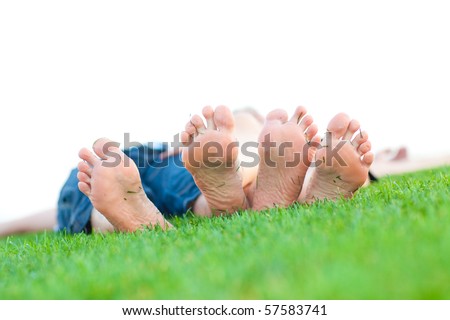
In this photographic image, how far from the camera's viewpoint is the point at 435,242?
0.84 m

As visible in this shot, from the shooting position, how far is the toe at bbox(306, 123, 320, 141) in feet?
5.47

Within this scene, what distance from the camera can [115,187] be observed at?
61.9 inches

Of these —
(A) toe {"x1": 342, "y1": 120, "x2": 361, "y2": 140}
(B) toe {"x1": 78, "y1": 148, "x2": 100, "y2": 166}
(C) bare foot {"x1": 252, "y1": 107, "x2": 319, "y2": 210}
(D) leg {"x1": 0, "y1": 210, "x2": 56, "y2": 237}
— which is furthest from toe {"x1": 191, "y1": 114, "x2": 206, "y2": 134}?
(D) leg {"x1": 0, "y1": 210, "x2": 56, "y2": 237}

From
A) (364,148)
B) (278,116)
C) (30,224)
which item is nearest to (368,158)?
(364,148)

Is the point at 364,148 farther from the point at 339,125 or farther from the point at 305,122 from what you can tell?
the point at 305,122

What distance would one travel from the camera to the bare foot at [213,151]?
1.57 m

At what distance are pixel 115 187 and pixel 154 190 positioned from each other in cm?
59

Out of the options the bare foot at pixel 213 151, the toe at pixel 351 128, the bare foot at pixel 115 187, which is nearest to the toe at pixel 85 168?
the bare foot at pixel 115 187

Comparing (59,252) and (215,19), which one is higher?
(215,19)
